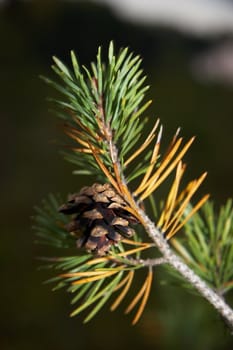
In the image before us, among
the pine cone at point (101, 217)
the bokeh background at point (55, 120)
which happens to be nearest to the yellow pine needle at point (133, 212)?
the pine cone at point (101, 217)

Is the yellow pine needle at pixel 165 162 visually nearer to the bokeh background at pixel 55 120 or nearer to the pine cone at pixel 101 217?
the pine cone at pixel 101 217

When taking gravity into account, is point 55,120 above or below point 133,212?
above

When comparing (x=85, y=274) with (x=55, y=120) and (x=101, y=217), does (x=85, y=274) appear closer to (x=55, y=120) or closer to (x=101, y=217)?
(x=101, y=217)

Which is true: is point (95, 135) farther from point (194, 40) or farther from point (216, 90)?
point (194, 40)

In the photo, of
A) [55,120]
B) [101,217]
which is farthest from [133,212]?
[55,120]

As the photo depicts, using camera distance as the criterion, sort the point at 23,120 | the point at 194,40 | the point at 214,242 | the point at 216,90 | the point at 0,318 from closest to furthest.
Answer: the point at 214,242 → the point at 0,318 → the point at 23,120 → the point at 216,90 → the point at 194,40

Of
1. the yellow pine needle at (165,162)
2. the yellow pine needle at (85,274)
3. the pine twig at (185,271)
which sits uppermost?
the yellow pine needle at (165,162)

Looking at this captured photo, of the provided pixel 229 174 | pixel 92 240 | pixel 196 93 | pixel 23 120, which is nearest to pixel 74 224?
pixel 92 240
